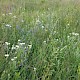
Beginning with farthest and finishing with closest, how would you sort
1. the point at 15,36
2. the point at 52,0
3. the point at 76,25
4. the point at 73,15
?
the point at 52,0, the point at 73,15, the point at 76,25, the point at 15,36

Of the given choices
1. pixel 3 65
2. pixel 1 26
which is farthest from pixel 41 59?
pixel 1 26

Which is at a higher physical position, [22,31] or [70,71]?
Answer: [22,31]

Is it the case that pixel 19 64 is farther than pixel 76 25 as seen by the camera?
No

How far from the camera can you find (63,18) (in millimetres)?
4488

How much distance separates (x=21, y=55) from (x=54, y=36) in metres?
1.16

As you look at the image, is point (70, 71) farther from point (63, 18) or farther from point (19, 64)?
point (63, 18)

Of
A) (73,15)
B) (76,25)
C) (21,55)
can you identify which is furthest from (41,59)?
(73,15)

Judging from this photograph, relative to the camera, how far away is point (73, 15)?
4723 mm

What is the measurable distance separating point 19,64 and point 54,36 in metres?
1.21

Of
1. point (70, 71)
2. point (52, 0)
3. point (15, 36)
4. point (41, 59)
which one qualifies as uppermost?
point (52, 0)

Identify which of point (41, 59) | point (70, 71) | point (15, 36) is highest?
point (15, 36)

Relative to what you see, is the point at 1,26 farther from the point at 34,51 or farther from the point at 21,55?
the point at 21,55

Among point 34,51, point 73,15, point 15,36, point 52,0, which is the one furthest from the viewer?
point 52,0

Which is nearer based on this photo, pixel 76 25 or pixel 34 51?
pixel 34 51
